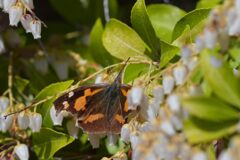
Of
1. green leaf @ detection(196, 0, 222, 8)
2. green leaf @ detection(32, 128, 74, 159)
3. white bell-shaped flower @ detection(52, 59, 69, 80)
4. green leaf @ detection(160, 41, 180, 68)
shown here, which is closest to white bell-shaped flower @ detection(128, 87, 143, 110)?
green leaf @ detection(160, 41, 180, 68)

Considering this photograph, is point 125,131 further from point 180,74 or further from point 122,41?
point 122,41

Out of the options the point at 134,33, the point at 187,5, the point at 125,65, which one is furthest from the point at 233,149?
the point at 187,5

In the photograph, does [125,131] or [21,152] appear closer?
[125,131]

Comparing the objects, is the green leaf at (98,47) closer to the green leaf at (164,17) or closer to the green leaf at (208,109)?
the green leaf at (164,17)

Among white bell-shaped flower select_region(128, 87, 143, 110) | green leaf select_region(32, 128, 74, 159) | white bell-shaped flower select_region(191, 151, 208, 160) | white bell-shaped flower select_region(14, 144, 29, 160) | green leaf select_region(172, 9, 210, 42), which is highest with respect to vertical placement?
white bell-shaped flower select_region(128, 87, 143, 110)

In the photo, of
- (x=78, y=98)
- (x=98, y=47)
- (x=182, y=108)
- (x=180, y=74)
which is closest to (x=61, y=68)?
(x=98, y=47)

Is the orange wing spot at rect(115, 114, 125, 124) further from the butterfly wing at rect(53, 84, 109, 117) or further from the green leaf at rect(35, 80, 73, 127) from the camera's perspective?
the green leaf at rect(35, 80, 73, 127)

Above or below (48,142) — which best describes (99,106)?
above
